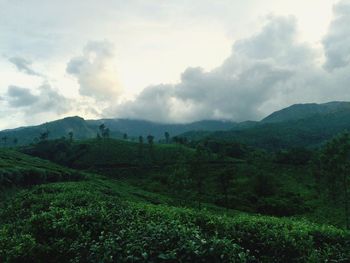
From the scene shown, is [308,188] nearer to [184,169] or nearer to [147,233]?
[184,169]

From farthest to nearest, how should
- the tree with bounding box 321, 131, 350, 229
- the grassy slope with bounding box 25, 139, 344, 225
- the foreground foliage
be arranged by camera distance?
the grassy slope with bounding box 25, 139, 344, 225, the tree with bounding box 321, 131, 350, 229, the foreground foliage

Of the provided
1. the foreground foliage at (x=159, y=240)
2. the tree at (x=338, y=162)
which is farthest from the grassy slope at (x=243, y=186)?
the foreground foliage at (x=159, y=240)

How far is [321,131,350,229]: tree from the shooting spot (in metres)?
73.4

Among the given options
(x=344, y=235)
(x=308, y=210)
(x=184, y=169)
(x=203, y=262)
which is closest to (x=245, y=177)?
(x=308, y=210)

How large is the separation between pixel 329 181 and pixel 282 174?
81.6 meters

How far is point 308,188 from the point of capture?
13725 centimetres

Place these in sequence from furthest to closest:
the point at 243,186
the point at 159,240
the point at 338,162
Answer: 1. the point at 243,186
2. the point at 338,162
3. the point at 159,240

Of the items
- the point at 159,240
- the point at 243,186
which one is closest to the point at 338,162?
the point at 243,186

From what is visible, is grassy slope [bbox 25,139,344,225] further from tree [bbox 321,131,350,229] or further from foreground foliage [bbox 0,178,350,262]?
foreground foliage [bbox 0,178,350,262]

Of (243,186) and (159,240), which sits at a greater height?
(159,240)

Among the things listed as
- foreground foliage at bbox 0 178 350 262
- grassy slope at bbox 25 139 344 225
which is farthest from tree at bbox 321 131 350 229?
foreground foliage at bbox 0 178 350 262

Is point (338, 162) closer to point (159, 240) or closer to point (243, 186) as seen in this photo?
point (243, 186)

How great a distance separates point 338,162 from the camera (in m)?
74.2

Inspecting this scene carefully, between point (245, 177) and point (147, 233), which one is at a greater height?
point (147, 233)
